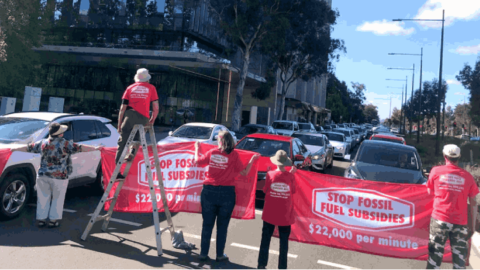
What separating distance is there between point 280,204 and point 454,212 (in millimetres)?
2067

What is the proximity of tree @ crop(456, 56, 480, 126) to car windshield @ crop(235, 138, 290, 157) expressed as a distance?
45245 millimetres

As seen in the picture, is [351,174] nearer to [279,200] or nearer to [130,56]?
[279,200]

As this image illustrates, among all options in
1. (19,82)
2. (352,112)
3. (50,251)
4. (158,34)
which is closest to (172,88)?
(158,34)

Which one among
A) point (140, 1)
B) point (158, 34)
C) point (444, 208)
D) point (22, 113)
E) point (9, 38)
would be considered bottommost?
point (444, 208)

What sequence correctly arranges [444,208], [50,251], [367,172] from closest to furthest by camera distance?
[444,208], [50,251], [367,172]

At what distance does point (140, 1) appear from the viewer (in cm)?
3816

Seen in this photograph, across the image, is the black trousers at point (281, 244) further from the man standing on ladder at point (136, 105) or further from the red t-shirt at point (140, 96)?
the red t-shirt at point (140, 96)

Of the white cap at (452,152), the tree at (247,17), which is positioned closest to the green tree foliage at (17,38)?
the tree at (247,17)

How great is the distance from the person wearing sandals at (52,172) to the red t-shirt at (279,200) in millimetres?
3303

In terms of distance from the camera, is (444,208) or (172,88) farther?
(172,88)

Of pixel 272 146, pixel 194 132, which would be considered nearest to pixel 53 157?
pixel 272 146

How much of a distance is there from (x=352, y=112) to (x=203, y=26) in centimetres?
9336

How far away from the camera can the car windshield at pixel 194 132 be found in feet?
46.6

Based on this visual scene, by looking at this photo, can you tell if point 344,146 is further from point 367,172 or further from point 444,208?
point 444,208
